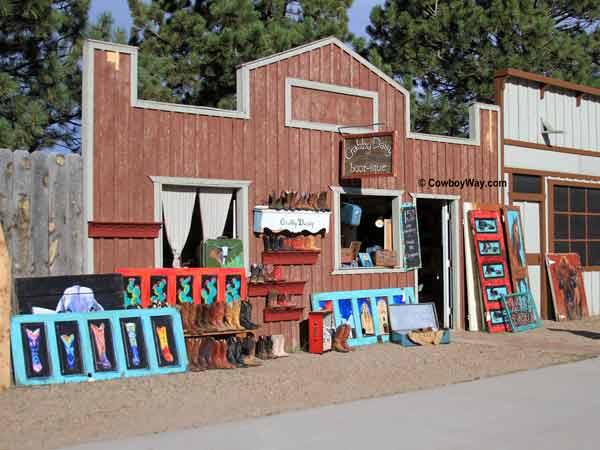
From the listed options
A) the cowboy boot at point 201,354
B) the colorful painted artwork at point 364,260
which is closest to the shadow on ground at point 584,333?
the colorful painted artwork at point 364,260

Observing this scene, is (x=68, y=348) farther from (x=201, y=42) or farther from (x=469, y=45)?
(x=469, y=45)

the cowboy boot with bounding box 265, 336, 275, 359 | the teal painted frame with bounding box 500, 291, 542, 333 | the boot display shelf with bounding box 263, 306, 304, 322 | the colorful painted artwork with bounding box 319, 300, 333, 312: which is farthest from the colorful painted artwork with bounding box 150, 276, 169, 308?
the teal painted frame with bounding box 500, 291, 542, 333

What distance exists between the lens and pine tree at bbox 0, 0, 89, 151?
1598cm

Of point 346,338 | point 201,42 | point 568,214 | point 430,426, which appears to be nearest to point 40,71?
point 201,42

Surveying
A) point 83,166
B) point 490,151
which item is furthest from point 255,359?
point 490,151

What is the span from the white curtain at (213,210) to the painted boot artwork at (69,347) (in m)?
2.80

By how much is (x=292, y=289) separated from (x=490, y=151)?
5631 millimetres

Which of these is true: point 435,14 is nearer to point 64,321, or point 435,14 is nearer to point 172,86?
point 172,86

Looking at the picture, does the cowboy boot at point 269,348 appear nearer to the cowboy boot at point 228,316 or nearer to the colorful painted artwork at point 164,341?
the cowboy boot at point 228,316

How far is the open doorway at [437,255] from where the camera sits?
49.6ft

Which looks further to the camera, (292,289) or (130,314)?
(292,289)

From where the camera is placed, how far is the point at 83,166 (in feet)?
34.3

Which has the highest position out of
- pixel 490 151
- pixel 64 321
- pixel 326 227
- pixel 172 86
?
pixel 172 86

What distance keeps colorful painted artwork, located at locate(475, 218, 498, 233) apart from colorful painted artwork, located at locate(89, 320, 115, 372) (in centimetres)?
782
